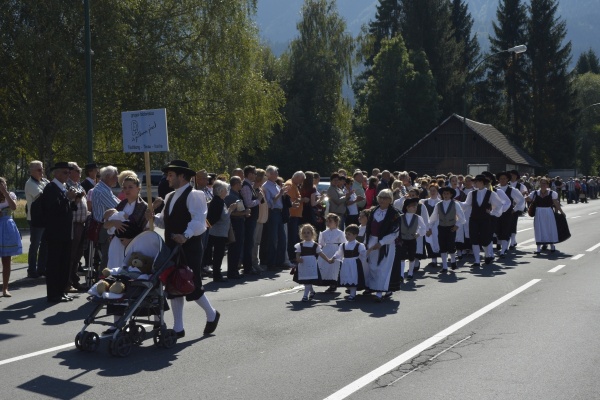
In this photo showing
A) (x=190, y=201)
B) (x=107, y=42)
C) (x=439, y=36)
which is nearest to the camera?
Result: (x=190, y=201)

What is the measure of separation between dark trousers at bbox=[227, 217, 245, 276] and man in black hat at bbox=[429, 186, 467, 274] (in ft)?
12.5

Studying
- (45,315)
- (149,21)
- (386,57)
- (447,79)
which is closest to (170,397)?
(45,315)

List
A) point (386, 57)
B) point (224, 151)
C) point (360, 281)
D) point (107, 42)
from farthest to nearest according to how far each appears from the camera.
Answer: point (386, 57) < point (224, 151) < point (107, 42) < point (360, 281)

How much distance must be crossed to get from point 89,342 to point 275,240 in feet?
28.1

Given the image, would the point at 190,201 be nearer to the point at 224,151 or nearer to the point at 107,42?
the point at 107,42

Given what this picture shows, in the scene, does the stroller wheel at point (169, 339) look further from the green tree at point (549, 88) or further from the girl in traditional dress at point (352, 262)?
the green tree at point (549, 88)

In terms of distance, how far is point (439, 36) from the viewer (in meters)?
79.8

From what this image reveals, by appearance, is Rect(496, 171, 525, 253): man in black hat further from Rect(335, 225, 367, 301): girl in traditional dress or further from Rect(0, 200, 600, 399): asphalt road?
Rect(335, 225, 367, 301): girl in traditional dress

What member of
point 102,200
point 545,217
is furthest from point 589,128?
point 102,200

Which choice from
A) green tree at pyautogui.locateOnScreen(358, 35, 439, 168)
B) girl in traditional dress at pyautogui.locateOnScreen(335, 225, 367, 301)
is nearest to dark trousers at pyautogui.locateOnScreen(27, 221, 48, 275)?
girl in traditional dress at pyautogui.locateOnScreen(335, 225, 367, 301)

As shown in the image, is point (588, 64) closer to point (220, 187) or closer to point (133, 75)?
point (133, 75)

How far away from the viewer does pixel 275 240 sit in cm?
1705

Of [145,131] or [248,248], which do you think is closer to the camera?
[145,131]

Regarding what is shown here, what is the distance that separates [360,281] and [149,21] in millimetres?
23956
